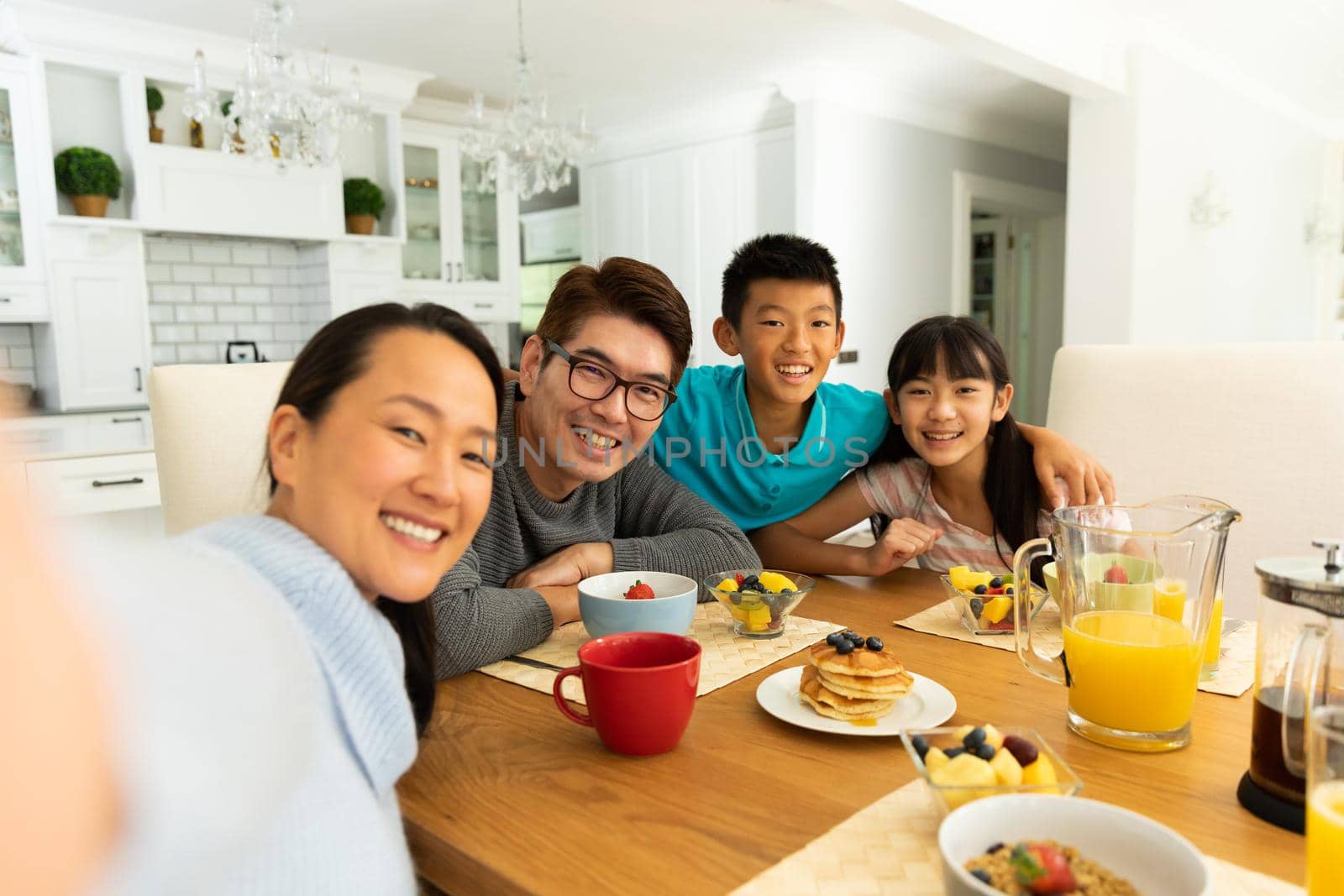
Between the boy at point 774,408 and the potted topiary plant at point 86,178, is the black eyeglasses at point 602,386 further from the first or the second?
the potted topiary plant at point 86,178

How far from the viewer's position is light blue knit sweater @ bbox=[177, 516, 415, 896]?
53 centimetres

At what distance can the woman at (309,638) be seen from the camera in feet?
0.80

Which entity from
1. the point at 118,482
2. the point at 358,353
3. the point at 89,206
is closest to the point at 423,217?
the point at 89,206

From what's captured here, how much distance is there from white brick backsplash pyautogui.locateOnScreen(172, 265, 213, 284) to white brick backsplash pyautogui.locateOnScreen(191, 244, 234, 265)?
32 millimetres

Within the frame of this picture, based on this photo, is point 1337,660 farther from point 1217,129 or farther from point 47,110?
point 1217,129

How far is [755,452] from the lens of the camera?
1.88 m

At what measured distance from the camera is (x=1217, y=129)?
510cm

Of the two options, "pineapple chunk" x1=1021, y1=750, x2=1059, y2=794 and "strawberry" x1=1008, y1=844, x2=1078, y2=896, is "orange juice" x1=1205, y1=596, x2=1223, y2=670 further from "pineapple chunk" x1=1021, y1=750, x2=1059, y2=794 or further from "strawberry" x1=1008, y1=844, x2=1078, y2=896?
"strawberry" x1=1008, y1=844, x2=1078, y2=896

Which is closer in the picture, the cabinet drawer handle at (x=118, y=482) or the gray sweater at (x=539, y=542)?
the gray sweater at (x=539, y=542)

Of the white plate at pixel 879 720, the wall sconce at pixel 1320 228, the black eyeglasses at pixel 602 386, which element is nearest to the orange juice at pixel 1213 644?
the white plate at pixel 879 720

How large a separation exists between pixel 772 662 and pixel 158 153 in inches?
157

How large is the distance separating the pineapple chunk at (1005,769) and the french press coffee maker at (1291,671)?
0.21 meters

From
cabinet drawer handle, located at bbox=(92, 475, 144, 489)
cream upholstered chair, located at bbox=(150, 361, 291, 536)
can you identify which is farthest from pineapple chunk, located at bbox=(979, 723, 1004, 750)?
cabinet drawer handle, located at bbox=(92, 475, 144, 489)

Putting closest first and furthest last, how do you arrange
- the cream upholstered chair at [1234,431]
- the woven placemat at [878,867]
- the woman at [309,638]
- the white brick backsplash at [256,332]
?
the woman at [309,638] < the woven placemat at [878,867] < the cream upholstered chair at [1234,431] < the white brick backsplash at [256,332]
